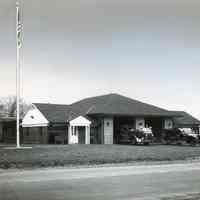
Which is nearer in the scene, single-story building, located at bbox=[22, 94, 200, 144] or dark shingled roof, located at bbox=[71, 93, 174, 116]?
single-story building, located at bbox=[22, 94, 200, 144]

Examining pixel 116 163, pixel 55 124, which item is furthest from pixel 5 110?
pixel 116 163

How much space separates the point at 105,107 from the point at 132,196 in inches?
1379

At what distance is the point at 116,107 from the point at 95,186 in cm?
3368

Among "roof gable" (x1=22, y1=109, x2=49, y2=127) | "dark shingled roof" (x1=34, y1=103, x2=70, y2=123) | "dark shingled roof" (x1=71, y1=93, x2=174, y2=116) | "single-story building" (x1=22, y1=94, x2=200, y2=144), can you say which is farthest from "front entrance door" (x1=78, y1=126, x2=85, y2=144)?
"roof gable" (x1=22, y1=109, x2=49, y2=127)

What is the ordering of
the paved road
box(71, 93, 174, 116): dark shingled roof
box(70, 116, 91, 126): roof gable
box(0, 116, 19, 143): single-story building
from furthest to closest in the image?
box(0, 116, 19, 143): single-story building → box(71, 93, 174, 116): dark shingled roof → box(70, 116, 91, 126): roof gable → the paved road

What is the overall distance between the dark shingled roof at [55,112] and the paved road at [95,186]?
28.0m

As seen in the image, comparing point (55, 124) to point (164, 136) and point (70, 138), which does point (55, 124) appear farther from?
point (164, 136)

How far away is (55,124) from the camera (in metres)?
44.6

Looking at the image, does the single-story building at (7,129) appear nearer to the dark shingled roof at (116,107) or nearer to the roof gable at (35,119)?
the roof gable at (35,119)

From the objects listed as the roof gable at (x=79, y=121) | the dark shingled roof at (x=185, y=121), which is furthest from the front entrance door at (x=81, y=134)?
the dark shingled roof at (x=185, y=121)

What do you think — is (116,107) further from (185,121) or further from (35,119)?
(185,121)

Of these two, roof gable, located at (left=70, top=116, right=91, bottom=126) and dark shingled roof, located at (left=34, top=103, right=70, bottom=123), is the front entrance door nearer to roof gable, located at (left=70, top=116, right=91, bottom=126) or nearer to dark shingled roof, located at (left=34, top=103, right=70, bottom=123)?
roof gable, located at (left=70, top=116, right=91, bottom=126)

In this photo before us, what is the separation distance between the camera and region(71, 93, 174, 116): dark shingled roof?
147 feet

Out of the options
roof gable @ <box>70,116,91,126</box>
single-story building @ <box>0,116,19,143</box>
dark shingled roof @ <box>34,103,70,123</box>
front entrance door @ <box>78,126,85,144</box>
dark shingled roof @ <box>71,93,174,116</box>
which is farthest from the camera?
single-story building @ <box>0,116,19,143</box>
